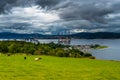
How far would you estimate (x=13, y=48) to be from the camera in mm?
104438

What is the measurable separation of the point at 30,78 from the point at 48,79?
1.65 m

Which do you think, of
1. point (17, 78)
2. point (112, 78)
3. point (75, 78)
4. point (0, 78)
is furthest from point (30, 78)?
point (112, 78)

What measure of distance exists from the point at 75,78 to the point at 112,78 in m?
3.79

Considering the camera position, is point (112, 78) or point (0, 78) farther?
point (112, 78)

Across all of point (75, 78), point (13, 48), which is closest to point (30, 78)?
point (75, 78)

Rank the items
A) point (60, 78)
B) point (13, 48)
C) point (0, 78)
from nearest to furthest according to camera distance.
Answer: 1. point (0, 78)
2. point (60, 78)
3. point (13, 48)

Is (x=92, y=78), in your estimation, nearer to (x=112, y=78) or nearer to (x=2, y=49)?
(x=112, y=78)

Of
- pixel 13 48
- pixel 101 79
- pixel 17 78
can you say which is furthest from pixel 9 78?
pixel 13 48

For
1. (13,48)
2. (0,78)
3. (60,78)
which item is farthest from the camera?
(13,48)

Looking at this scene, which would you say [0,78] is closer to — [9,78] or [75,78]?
[9,78]

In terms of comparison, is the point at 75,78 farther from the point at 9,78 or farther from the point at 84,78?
the point at 9,78

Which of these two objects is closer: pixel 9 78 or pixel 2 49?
pixel 9 78

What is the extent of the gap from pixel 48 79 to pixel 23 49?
8625 cm

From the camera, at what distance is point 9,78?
21953 mm
